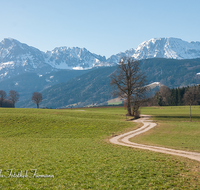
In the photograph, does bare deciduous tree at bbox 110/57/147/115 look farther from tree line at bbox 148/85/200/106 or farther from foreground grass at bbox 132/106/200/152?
tree line at bbox 148/85/200/106

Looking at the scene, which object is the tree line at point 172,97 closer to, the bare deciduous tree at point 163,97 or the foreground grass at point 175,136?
the bare deciduous tree at point 163,97

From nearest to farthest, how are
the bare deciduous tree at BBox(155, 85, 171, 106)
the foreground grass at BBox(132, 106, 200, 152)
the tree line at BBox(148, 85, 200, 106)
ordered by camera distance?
the foreground grass at BBox(132, 106, 200, 152) < the tree line at BBox(148, 85, 200, 106) < the bare deciduous tree at BBox(155, 85, 171, 106)

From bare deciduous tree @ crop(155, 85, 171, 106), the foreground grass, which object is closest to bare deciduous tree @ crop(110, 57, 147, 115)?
the foreground grass

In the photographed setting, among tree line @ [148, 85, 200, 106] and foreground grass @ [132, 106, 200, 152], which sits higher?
tree line @ [148, 85, 200, 106]

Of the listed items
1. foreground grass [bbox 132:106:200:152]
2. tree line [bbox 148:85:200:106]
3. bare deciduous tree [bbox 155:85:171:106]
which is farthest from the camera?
bare deciduous tree [bbox 155:85:171:106]

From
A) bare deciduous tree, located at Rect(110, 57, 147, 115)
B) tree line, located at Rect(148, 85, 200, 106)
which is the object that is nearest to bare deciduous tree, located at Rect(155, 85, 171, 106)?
tree line, located at Rect(148, 85, 200, 106)

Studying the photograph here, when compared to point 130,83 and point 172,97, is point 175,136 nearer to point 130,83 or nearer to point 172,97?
point 130,83

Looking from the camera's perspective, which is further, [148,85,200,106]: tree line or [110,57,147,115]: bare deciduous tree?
[148,85,200,106]: tree line

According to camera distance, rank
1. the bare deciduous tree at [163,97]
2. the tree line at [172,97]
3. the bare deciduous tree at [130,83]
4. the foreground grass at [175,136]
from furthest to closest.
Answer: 1. the bare deciduous tree at [163,97]
2. the tree line at [172,97]
3. the bare deciduous tree at [130,83]
4. the foreground grass at [175,136]

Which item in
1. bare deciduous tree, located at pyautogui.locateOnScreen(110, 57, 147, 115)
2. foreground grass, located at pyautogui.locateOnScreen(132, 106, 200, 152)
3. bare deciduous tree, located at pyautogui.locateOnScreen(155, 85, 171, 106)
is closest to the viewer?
foreground grass, located at pyautogui.locateOnScreen(132, 106, 200, 152)

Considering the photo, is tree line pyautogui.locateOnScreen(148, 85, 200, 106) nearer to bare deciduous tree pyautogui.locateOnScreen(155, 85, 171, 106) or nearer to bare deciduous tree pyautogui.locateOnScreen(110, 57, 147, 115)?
bare deciduous tree pyautogui.locateOnScreen(155, 85, 171, 106)

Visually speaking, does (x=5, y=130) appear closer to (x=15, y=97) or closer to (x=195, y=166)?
(x=195, y=166)

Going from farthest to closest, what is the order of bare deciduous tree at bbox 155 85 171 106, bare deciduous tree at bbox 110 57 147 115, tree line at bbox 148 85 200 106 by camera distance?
bare deciduous tree at bbox 155 85 171 106
tree line at bbox 148 85 200 106
bare deciduous tree at bbox 110 57 147 115

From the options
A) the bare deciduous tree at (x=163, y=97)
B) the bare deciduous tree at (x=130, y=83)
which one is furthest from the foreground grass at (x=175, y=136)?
the bare deciduous tree at (x=163, y=97)
